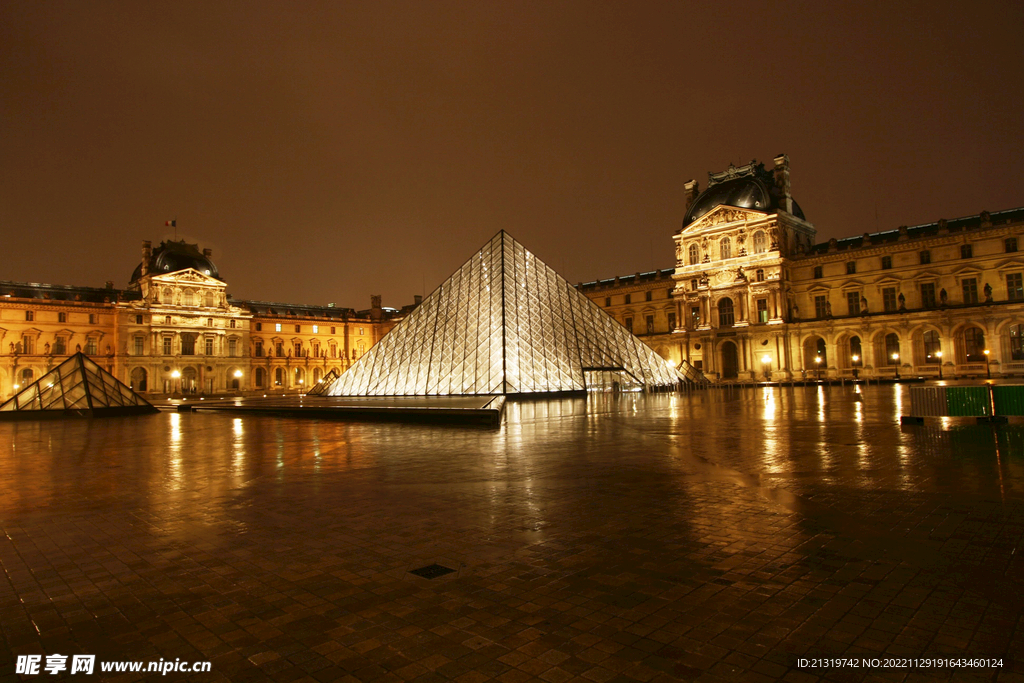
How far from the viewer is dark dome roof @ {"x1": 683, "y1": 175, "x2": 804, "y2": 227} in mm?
46781

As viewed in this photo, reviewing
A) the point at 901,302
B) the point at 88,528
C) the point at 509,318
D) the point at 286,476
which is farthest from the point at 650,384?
the point at 88,528

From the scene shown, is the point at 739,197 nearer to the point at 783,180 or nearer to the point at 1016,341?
the point at 783,180

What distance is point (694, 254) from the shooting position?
4941cm

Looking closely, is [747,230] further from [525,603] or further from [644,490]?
[525,603]

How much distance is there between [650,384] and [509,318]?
9080 mm

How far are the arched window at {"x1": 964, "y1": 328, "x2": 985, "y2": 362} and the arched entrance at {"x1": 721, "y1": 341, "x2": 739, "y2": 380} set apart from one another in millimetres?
14795

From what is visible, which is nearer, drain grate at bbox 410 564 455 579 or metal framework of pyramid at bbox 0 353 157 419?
drain grate at bbox 410 564 455 579

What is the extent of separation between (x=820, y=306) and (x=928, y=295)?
666cm

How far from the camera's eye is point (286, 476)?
7.51 meters

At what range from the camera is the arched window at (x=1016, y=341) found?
36.2 m

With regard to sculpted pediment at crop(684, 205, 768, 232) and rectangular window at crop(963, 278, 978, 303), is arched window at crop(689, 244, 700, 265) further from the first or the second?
rectangular window at crop(963, 278, 978, 303)

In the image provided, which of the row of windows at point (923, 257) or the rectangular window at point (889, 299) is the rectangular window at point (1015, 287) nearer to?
the row of windows at point (923, 257)

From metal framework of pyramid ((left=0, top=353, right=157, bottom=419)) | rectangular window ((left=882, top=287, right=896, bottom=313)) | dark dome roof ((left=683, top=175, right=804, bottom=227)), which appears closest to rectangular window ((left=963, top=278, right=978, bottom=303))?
rectangular window ((left=882, top=287, right=896, bottom=313))

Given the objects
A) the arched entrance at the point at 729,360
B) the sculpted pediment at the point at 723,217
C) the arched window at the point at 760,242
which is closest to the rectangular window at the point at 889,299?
the arched window at the point at 760,242
